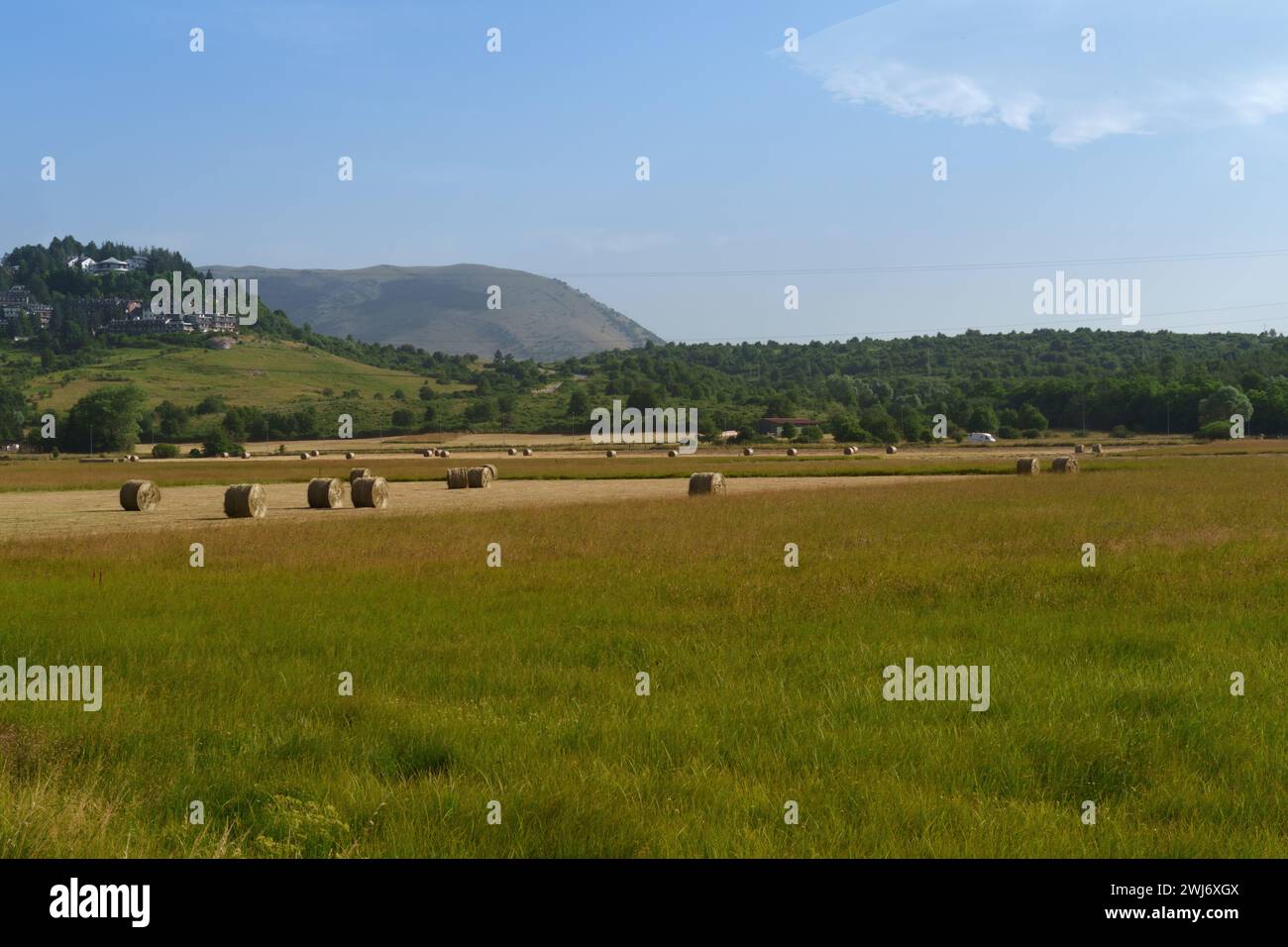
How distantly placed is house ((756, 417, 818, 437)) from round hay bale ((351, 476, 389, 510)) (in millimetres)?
136395

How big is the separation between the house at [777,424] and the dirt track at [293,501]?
362 ft

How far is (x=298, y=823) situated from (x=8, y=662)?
25.0 feet

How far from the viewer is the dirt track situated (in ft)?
115

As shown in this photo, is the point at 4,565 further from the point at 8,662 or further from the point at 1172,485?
the point at 1172,485

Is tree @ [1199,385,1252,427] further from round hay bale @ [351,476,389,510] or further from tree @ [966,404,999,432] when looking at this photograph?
round hay bale @ [351,476,389,510]

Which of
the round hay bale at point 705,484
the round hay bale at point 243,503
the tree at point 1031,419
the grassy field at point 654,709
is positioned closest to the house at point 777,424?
the tree at point 1031,419

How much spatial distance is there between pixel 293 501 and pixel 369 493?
22.2 feet

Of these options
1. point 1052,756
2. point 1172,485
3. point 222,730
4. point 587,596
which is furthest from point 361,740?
point 1172,485

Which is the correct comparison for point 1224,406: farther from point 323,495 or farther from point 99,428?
point 99,428

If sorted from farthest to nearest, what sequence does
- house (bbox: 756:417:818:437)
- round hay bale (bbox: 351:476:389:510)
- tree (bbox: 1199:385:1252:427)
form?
house (bbox: 756:417:818:437), tree (bbox: 1199:385:1252:427), round hay bale (bbox: 351:476:389:510)

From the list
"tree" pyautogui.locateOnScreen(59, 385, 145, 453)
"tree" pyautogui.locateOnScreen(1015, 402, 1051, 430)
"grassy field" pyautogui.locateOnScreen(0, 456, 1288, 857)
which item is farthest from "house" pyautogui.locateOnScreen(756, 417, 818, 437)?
"grassy field" pyautogui.locateOnScreen(0, 456, 1288, 857)

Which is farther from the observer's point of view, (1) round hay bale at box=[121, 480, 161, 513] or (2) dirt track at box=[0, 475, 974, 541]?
(1) round hay bale at box=[121, 480, 161, 513]
